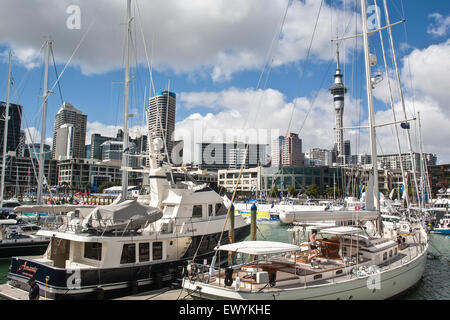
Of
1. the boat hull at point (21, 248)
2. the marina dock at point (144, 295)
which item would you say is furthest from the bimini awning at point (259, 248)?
the boat hull at point (21, 248)

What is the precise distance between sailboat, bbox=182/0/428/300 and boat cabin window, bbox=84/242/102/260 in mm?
4789

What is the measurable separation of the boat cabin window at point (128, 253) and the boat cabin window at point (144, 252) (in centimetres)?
32

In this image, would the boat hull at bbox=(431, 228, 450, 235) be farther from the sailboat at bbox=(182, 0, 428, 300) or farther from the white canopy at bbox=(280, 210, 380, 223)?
the white canopy at bbox=(280, 210, 380, 223)

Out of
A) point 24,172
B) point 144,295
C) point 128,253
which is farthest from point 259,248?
point 24,172

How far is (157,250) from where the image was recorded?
48.6ft

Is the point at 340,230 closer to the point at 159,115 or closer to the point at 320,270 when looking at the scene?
the point at 320,270

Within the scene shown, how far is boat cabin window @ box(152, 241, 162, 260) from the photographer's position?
14.7m

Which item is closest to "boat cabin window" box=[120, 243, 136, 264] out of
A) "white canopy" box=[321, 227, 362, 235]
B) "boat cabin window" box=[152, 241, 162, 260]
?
"boat cabin window" box=[152, 241, 162, 260]

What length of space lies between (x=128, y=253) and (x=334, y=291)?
8764 mm

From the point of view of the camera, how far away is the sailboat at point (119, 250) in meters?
12.3

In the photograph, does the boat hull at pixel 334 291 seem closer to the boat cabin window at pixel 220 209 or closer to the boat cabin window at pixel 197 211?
the boat cabin window at pixel 197 211
